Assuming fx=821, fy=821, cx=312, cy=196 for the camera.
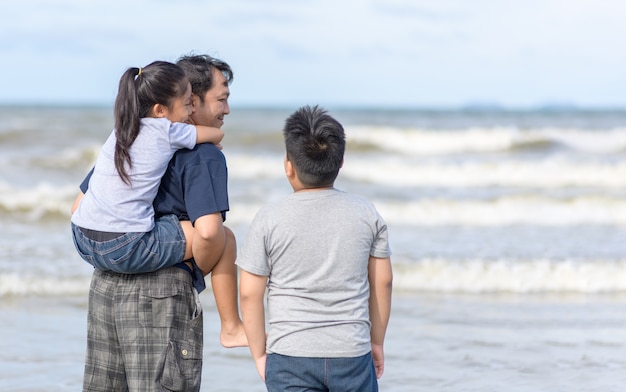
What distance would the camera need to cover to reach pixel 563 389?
4.42 meters

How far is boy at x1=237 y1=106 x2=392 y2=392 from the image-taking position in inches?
97.4

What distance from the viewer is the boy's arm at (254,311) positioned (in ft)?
8.25

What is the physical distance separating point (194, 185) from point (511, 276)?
4.96m

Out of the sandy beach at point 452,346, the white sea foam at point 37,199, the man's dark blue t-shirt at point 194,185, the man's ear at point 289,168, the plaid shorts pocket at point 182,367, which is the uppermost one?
the man's ear at point 289,168

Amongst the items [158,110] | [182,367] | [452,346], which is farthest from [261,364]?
[452,346]

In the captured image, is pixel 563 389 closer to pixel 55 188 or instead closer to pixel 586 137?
pixel 55 188

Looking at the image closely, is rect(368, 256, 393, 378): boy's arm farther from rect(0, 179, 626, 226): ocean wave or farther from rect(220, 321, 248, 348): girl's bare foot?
rect(0, 179, 626, 226): ocean wave

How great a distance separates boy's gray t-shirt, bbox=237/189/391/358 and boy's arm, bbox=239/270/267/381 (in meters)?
0.03

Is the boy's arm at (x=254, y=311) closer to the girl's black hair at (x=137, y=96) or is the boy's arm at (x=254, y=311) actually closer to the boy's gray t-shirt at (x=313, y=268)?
the boy's gray t-shirt at (x=313, y=268)

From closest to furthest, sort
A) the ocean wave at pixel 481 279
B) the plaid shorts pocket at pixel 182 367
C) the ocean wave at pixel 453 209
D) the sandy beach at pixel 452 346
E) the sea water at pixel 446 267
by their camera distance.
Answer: the plaid shorts pocket at pixel 182 367 → the sandy beach at pixel 452 346 → the sea water at pixel 446 267 → the ocean wave at pixel 481 279 → the ocean wave at pixel 453 209

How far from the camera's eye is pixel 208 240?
8.56 feet

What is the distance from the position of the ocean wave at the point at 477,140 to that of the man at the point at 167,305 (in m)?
16.7

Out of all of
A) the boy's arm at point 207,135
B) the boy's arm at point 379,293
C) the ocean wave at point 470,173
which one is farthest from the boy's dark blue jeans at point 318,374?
the ocean wave at point 470,173

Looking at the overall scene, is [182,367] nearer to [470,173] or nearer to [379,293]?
[379,293]
